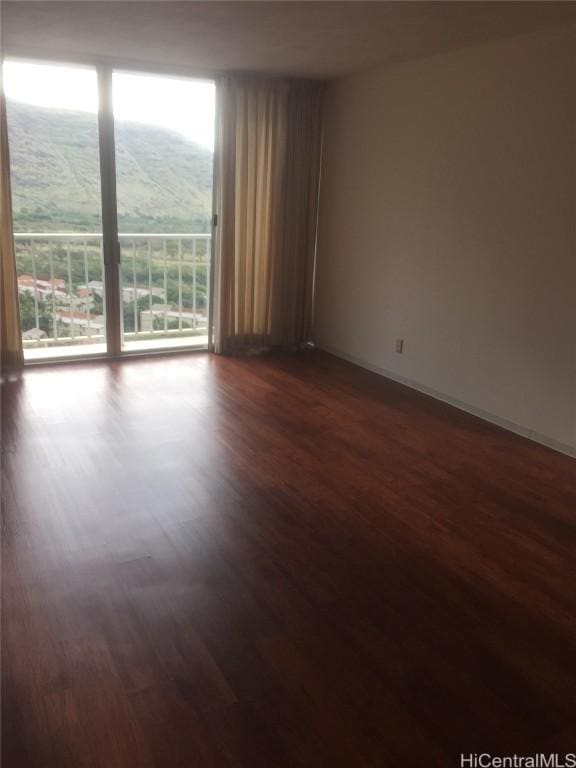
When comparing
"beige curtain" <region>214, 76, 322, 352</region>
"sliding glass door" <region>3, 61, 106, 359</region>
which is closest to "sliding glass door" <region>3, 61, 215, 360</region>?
"sliding glass door" <region>3, 61, 106, 359</region>

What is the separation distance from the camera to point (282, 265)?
535 cm

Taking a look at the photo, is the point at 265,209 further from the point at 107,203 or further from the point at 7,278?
the point at 7,278

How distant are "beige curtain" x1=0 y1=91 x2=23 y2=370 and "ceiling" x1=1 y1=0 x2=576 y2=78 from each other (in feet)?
2.21

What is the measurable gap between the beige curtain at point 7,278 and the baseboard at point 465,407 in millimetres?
2602

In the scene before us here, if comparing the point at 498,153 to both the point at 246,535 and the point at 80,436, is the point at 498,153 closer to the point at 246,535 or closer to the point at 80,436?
the point at 246,535

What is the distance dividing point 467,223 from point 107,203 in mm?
2653

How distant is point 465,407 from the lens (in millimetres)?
4188

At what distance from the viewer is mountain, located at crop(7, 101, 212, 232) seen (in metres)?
4.46

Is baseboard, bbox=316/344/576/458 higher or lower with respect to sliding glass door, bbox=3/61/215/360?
lower

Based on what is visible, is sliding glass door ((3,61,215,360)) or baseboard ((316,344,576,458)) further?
sliding glass door ((3,61,215,360))

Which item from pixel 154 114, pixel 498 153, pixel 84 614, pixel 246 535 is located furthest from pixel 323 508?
pixel 154 114

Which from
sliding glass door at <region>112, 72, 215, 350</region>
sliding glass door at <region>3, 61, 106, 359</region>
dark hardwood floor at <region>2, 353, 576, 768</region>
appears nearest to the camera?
dark hardwood floor at <region>2, 353, 576, 768</region>

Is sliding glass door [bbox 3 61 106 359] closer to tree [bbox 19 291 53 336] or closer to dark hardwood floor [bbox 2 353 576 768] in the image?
tree [bbox 19 291 53 336]

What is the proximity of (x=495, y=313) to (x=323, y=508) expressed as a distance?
6.06 feet
